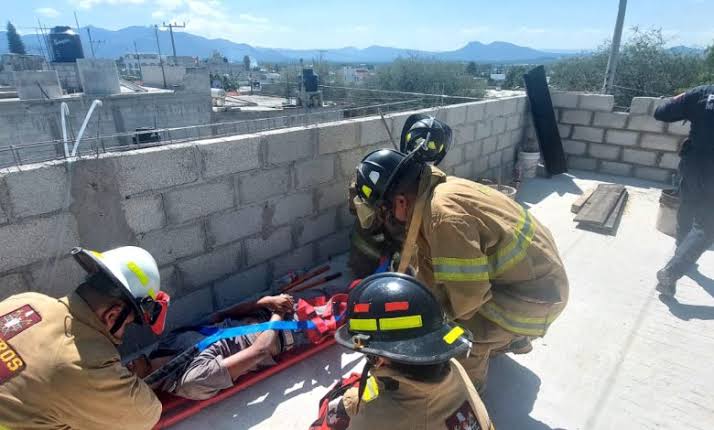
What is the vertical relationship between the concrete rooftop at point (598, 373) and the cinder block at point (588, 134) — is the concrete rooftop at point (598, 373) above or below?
below

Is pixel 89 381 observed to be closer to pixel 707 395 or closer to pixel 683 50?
pixel 707 395

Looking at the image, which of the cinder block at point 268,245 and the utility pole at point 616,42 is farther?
the utility pole at point 616,42

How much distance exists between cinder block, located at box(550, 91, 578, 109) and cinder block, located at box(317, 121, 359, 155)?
14.8ft

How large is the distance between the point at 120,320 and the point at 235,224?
4.61ft

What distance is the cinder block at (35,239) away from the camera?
213 centimetres

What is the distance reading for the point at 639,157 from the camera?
6324 millimetres

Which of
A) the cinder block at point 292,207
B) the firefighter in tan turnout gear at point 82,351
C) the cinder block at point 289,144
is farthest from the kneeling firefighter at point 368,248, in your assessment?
the firefighter in tan turnout gear at point 82,351

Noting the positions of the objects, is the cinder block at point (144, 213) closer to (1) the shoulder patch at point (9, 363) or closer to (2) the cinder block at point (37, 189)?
(2) the cinder block at point (37, 189)

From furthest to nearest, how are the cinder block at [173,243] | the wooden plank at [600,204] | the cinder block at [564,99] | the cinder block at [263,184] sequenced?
the cinder block at [564,99] → the wooden plank at [600,204] → the cinder block at [263,184] → the cinder block at [173,243]

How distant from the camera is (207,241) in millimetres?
2953

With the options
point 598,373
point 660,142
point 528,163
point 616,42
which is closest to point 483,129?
point 528,163

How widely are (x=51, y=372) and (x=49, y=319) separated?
21cm

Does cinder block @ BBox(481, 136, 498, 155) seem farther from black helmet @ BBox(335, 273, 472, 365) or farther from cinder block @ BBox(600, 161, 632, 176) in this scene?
black helmet @ BBox(335, 273, 472, 365)

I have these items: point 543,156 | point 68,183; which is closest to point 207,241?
point 68,183
